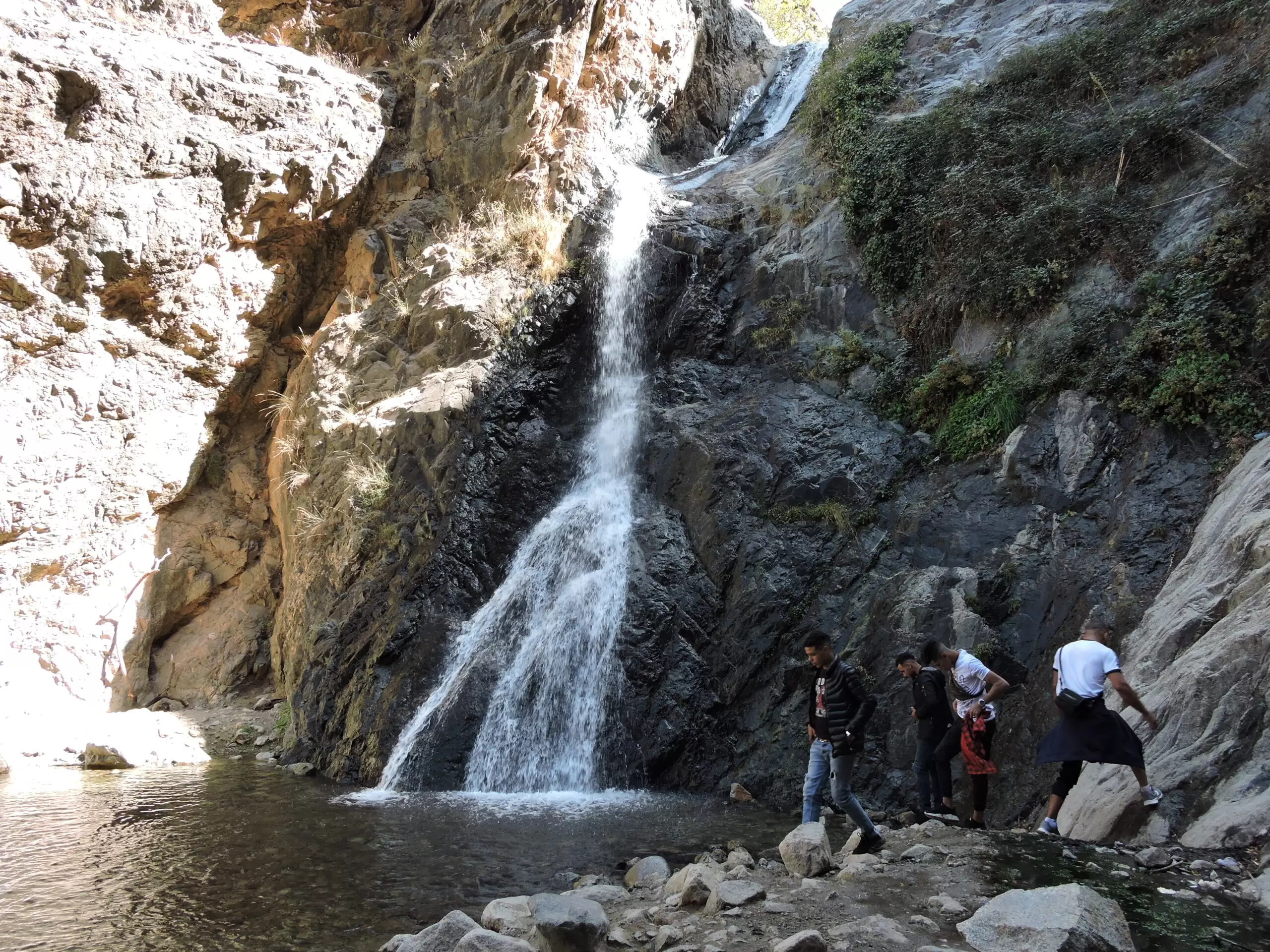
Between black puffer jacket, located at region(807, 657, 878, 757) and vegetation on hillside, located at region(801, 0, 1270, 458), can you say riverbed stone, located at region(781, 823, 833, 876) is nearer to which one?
black puffer jacket, located at region(807, 657, 878, 757)

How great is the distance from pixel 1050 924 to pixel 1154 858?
198 centimetres

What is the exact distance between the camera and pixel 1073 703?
606cm

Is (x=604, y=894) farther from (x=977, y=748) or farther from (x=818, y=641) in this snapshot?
(x=977, y=748)

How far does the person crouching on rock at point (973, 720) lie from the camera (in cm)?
719

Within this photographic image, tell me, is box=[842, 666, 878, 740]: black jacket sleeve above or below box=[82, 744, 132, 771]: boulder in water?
above

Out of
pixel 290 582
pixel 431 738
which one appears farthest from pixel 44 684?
pixel 431 738

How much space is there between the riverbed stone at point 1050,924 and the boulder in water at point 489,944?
2.24 metres

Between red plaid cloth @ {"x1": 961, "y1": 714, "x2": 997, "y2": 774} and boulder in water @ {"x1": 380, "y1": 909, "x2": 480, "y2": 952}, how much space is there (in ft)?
15.9

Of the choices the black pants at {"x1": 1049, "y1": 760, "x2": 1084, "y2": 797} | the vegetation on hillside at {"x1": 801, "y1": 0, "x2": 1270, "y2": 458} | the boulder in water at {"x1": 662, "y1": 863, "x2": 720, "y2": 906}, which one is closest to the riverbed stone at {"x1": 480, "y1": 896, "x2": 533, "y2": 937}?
the boulder in water at {"x1": 662, "y1": 863, "x2": 720, "y2": 906}

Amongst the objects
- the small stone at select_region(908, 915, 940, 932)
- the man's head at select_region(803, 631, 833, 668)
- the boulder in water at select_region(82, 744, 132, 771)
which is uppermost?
the man's head at select_region(803, 631, 833, 668)

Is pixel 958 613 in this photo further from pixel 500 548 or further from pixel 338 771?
pixel 338 771

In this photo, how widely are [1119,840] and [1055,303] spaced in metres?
7.59

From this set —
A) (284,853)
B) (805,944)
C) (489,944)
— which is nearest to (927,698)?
(805,944)

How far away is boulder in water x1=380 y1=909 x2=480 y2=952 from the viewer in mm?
4328
